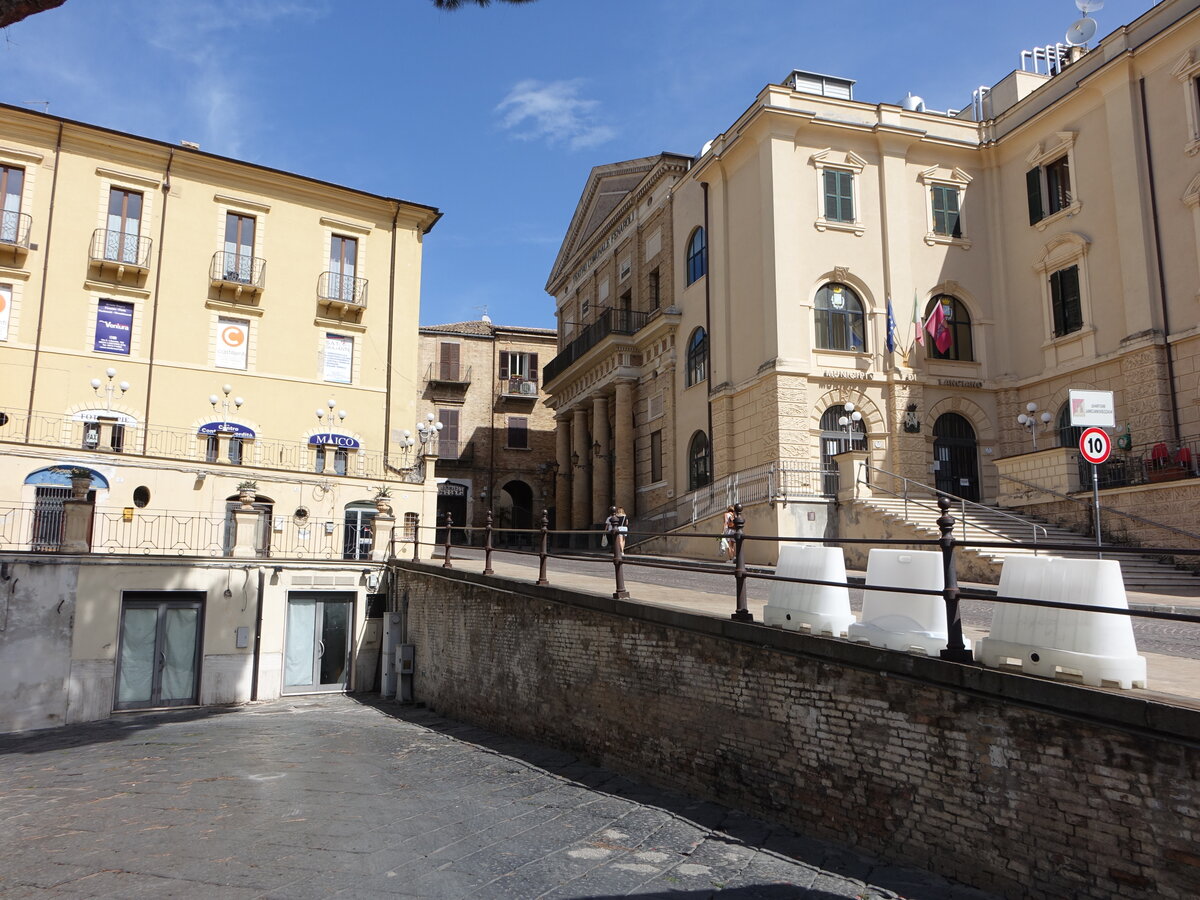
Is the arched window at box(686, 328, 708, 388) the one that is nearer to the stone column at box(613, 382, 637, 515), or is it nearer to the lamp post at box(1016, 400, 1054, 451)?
the stone column at box(613, 382, 637, 515)

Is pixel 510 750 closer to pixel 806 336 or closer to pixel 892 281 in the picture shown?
pixel 806 336

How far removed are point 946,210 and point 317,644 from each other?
2085 cm

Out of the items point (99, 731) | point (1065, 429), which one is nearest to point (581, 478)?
point (1065, 429)

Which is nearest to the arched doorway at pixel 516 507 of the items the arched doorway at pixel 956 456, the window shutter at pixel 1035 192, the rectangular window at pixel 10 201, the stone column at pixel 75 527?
the arched doorway at pixel 956 456

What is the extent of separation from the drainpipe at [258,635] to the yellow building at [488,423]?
21.6m

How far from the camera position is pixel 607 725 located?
9.66m

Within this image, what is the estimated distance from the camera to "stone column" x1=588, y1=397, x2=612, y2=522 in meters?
33.8

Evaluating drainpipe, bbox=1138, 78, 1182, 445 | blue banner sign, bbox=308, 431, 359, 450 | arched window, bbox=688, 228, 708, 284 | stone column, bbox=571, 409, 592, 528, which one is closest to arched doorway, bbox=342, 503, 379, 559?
blue banner sign, bbox=308, 431, 359, 450

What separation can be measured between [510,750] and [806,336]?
16.1 metres

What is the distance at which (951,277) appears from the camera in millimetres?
25516

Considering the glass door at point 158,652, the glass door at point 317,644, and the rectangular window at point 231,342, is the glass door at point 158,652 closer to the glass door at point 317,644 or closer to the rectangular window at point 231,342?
the glass door at point 317,644

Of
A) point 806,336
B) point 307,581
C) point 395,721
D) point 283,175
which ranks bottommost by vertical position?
point 395,721

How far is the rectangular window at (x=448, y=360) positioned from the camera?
40562 millimetres

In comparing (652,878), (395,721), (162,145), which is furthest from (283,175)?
(652,878)
